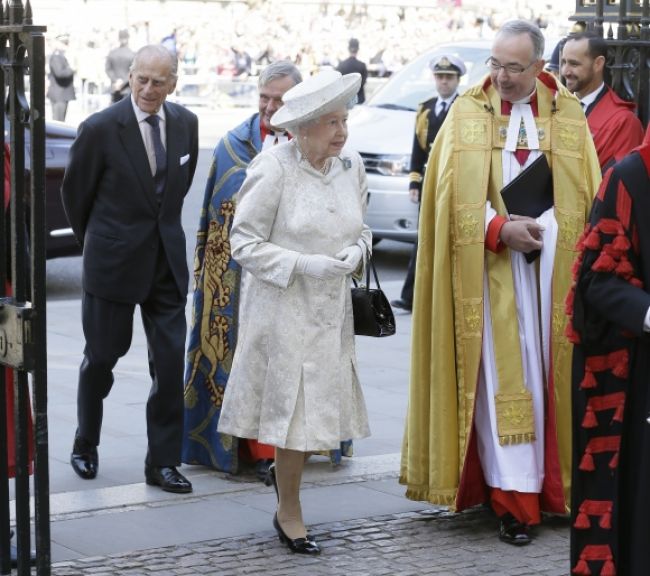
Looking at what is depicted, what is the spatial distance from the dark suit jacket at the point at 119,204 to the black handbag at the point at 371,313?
109 cm

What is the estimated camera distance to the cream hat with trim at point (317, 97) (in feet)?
18.1

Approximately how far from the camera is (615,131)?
6.82 metres

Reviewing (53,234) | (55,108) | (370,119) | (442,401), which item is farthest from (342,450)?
(55,108)

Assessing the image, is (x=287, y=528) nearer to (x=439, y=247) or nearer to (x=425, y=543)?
(x=425, y=543)

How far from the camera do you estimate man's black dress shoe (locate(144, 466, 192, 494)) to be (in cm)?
645

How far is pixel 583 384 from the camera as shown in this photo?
14.5 feet

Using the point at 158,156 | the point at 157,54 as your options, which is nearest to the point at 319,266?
the point at 158,156

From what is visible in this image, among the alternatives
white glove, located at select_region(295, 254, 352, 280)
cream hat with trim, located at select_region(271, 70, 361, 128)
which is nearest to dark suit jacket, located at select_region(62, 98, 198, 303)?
cream hat with trim, located at select_region(271, 70, 361, 128)

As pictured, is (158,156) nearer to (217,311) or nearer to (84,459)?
(217,311)

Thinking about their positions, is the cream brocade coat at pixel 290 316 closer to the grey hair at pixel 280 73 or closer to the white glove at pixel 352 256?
the white glove at pixel 352 256

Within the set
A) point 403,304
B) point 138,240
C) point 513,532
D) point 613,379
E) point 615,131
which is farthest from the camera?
point 403,304

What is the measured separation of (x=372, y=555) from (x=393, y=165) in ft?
26.1

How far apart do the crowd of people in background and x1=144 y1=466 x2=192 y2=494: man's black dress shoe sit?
22.0 meters

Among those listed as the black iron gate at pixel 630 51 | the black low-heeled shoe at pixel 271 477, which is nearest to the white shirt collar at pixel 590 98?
the black iron gate at pixel 630 51
